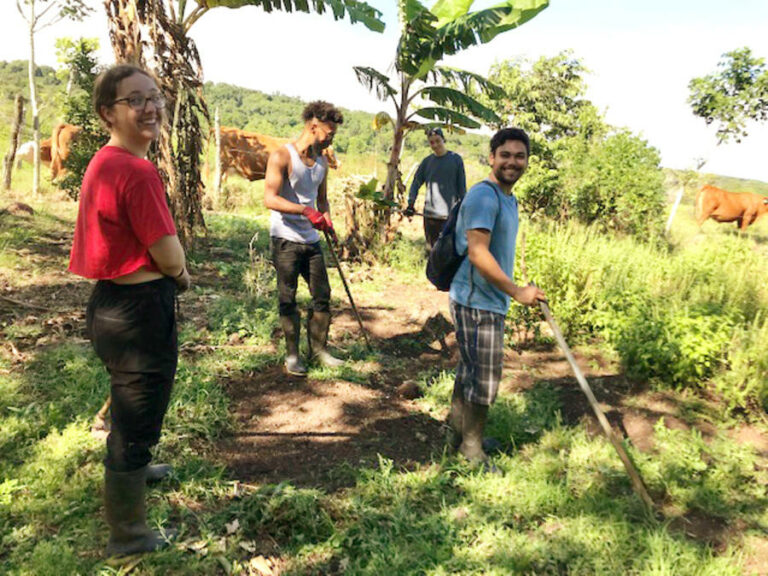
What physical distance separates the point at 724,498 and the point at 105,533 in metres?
3.31

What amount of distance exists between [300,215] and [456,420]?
6.47 feet

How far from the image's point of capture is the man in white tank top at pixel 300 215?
366 centimetres

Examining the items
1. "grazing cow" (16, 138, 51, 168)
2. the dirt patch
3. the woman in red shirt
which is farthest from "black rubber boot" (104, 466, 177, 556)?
"grazing cow" (16, 138, 51, 168)

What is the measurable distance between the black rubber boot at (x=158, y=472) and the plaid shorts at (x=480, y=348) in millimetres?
1764

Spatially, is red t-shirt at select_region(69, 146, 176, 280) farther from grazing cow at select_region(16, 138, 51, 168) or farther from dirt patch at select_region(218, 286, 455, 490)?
grazing cow at select_region(16, 138, 51, 168)

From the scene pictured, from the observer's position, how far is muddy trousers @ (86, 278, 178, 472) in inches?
73.2

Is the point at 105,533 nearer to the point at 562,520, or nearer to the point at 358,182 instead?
the point at 562,520

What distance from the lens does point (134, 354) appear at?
190cm

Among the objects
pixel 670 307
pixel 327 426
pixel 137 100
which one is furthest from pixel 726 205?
pixel 137 100

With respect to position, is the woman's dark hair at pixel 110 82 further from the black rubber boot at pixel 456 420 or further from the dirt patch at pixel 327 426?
the black rubber boot at pixel 456 420

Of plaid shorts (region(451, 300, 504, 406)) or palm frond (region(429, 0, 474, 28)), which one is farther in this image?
palm frond (region(429, 0, 474, 28))

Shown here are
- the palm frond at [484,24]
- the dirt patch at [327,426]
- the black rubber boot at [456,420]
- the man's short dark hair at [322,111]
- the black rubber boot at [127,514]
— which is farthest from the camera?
the palm frond at [484,24]

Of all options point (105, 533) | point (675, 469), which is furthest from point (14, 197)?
point (675, 469)

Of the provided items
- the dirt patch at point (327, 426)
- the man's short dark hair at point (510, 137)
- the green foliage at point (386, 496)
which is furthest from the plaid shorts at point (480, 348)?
the man's short dark hair at point (510, 137)
